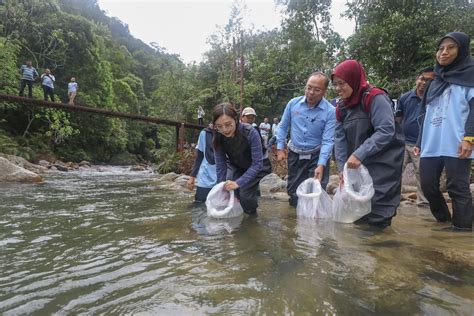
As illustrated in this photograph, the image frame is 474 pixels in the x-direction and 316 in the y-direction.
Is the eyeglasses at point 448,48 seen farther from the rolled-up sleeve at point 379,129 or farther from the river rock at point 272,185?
the river rock at point 272,185

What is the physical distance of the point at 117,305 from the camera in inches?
57.0

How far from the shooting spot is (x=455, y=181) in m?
2.84

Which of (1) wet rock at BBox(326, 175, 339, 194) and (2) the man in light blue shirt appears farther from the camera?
(1) wet rock at BBox(326, 175, 339, 194)

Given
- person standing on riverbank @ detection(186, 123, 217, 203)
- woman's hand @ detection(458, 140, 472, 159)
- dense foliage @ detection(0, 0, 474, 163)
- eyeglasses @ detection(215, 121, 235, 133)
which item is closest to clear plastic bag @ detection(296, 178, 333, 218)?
eyeglasses @ detection(215, 121, 235, 133)

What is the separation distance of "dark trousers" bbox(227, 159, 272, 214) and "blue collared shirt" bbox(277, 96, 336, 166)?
438mm

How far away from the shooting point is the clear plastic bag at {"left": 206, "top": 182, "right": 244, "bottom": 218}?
3320 millimetres

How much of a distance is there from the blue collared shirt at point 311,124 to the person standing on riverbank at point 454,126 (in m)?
0.93

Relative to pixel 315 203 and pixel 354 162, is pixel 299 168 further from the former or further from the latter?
pixel 354 162

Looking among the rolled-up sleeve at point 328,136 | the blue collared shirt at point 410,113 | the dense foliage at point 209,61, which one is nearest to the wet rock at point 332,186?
the blue collared shirt at point 410,113

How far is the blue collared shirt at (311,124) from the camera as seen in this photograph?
3660 mm

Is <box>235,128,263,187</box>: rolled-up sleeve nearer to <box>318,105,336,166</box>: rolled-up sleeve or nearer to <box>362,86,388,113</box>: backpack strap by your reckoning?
<box>318,105,336,166</box>: rolled-up sleeve

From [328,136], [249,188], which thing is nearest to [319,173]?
[328,136]

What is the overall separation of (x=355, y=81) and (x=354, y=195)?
969mm

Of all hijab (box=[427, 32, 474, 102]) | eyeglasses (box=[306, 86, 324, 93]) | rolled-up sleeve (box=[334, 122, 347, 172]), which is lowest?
rolled-up sleeve (box=[334, 122, 347, 172])
